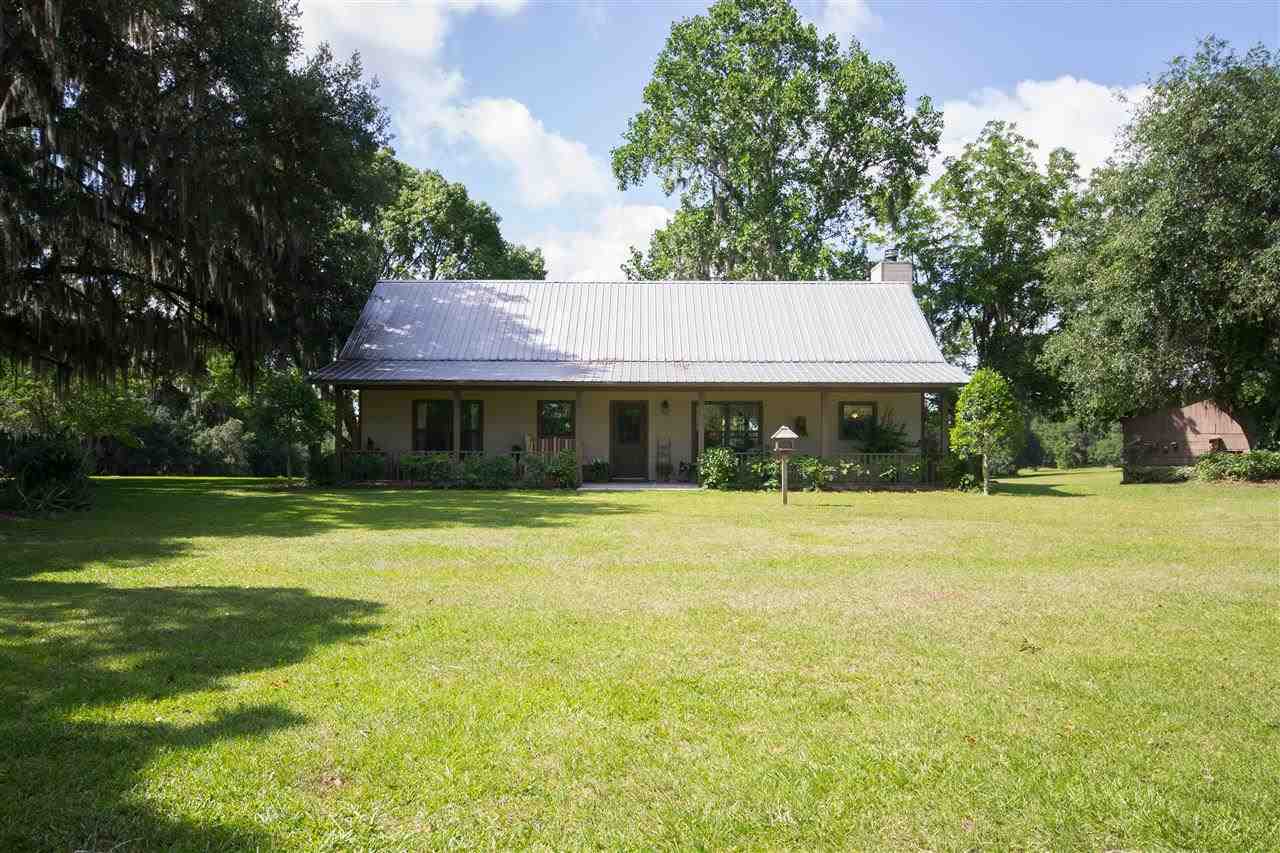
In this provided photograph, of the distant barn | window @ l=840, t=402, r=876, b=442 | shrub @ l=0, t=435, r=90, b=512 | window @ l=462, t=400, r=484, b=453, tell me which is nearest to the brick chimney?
window @ l=840, t=402, r=876, b=442

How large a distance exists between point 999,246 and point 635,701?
32031 mm

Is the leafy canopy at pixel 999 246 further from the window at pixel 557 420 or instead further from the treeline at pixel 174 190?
the treeline at pixel 174 190

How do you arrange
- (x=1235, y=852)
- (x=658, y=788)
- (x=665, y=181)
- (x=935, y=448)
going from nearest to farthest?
1. (x=1235, y=852)
2. (x=658, y=788)
3. (x=935, y=448)
4. (x=665, y=181)

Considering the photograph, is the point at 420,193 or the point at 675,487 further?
the point at 420,193

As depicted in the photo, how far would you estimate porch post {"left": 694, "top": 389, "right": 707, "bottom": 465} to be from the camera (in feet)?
68.7

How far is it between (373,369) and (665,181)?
59.4 ft

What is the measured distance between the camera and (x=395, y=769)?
3471mm

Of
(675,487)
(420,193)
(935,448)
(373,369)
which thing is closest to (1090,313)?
(935,448)

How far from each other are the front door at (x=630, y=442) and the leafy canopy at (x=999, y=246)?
1577 centimetres

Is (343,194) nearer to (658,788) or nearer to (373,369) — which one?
(373,369)

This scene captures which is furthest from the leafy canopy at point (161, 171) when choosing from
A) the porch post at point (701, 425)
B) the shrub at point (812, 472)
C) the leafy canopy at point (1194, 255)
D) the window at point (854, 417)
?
the leafy canopy at point (1194, 255)

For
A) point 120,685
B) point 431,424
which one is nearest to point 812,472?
point 431,424

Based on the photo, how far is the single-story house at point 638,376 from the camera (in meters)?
20.7

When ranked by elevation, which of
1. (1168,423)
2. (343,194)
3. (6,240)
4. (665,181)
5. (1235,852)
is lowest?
(1235,852)
